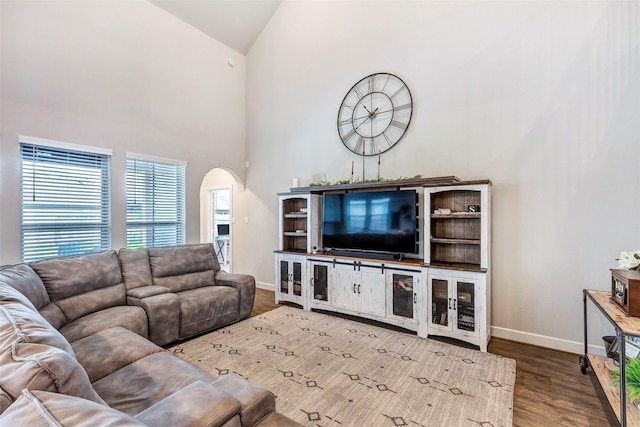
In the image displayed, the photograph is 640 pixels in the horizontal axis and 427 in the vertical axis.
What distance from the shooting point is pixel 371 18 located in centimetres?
433

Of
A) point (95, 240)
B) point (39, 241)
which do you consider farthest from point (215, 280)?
point (39, 241)

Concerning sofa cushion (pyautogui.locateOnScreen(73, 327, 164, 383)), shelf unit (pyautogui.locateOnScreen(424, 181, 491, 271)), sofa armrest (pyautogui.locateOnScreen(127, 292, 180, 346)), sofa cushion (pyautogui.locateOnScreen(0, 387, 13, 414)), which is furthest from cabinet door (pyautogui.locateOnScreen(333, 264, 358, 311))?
sofa cushion (pyautogui.locateOnScreen(0, 387, 13, 414))

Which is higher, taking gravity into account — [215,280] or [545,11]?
[545,11]

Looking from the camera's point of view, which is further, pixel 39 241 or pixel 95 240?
pixel 95 240

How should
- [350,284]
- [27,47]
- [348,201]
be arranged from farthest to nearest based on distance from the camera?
[348,201]
[350,284]
[27,47]

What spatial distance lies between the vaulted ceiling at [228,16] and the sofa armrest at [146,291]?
14.1ft

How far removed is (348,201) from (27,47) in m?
4.25

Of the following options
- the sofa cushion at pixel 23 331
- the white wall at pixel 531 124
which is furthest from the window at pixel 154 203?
the sofa cushion at pixel 23 331

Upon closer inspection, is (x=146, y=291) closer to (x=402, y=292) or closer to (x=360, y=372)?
(x=360, y=372)

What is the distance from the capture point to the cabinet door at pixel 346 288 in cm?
390

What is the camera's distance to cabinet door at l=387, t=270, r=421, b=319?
3467 mm

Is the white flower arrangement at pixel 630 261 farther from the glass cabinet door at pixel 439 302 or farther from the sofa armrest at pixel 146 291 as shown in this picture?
the sofa armrest at pixel 146 291

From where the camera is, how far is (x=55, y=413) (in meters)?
0.69

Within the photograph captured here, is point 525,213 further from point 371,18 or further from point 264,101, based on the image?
point 264,101
